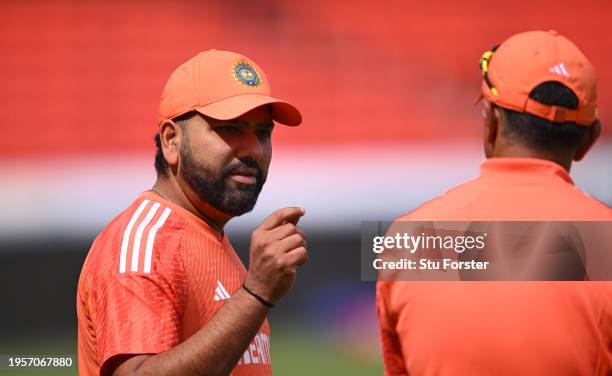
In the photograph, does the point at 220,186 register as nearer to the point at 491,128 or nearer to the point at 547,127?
the point at 491,128

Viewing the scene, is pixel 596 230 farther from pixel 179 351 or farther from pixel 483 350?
pixel 179 351

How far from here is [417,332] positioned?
196cm

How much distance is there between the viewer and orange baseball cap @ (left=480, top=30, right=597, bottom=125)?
1.97 metres

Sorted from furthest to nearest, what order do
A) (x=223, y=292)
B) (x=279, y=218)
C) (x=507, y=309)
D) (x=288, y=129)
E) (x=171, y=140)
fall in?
1. (x=288, y=129)
2. (x=171, y=140)
3. (x=223, y=292)
4. (x=279, y=218)
5. (x=507, y=309)

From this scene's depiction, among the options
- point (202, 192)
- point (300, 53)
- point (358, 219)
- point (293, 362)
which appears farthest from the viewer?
point (300, 53)

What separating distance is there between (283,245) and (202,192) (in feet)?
1.43

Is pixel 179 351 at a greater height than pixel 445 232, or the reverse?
pixel 445 232

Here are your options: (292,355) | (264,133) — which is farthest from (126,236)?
(292,355)

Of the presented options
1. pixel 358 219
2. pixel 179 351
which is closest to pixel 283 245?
pixel 179 351

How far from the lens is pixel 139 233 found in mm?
2191

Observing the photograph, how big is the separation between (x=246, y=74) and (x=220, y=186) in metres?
0.31

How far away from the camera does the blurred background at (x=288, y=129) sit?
6410 mm

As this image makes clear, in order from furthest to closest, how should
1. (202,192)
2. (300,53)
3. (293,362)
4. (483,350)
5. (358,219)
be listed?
(300,53) < (358,219) < (293,362) < (202,192) < (483,350)

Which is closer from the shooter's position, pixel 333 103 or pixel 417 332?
pixel 417 332
